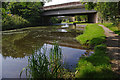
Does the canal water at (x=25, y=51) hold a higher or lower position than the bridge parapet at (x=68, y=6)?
lower

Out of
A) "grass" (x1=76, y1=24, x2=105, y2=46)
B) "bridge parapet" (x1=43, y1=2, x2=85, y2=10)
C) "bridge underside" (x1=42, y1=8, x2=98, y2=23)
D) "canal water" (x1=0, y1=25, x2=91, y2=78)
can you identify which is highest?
"bridge parapet" (x1=43, y1=2, x2=85, y2=10)

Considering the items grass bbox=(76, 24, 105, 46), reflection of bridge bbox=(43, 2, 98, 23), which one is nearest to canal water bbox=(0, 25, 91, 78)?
grass bbox=(76, 24, 105, 46)

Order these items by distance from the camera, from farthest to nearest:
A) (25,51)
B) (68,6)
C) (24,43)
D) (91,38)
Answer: (68,6)
(24,43)
(91,38)
(25,51)

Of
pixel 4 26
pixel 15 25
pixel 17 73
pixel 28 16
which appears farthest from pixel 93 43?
pixel 28 16

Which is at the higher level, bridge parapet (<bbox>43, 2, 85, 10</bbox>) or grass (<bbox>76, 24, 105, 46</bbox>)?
bridge parapet (<bbox>43, 2, 85, 10</bbox>)

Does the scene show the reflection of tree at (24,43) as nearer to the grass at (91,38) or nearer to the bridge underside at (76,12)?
A: the grass at (91,38)

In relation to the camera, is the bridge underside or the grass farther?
the bridge underside

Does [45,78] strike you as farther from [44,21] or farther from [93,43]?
[44,21]

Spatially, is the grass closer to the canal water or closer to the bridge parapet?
the canal water

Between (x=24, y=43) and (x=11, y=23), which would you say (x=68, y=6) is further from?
(x=24, y=43)

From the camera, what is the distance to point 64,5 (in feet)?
139

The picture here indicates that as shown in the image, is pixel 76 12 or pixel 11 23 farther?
pixel 76 12

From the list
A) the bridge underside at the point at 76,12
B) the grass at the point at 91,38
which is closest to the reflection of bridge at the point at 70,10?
the bridge underside at the point at 76,12

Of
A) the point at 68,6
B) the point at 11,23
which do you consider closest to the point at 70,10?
the point at 68,6
